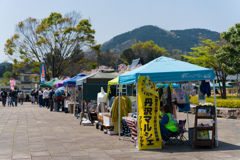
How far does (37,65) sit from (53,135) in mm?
29516

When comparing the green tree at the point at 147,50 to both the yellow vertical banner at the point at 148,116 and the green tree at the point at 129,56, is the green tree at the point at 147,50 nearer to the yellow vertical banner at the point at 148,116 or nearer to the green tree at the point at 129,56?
the green tree at the point at 129,56

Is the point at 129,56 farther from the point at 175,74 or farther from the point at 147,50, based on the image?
the point at 175,74

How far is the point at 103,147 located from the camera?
8172 mm

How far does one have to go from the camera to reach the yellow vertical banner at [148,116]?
25.5 ft

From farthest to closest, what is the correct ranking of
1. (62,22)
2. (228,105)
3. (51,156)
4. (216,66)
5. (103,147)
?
1. (62,22)
2. (216,66)
3. (228,105)
4. (103,147)
5. (51,156)

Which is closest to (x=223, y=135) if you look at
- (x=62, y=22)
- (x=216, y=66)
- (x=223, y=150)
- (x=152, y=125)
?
(x=223, y=150)

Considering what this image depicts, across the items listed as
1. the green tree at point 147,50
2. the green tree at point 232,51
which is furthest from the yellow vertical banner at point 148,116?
the green tree at point 147,50

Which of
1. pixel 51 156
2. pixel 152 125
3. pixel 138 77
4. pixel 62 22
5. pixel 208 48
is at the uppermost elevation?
pixel 62 22

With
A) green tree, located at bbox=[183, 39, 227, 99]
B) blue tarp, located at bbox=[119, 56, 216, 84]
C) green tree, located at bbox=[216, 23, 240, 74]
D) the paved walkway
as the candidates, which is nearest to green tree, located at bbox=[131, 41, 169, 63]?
green tree, located at bbox=[183, 39, 227, 99]

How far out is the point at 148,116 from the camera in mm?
7922

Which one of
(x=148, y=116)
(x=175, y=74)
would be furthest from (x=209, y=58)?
(x=148, y=116)

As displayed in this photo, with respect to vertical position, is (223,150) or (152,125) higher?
(152,125)

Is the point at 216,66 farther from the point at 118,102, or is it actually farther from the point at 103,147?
the point at 103,147

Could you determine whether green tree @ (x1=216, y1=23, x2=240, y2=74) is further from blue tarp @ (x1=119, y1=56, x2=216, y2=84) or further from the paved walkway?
blue tarp @ (x1=119, y1=56, x2=216, y2=84)
